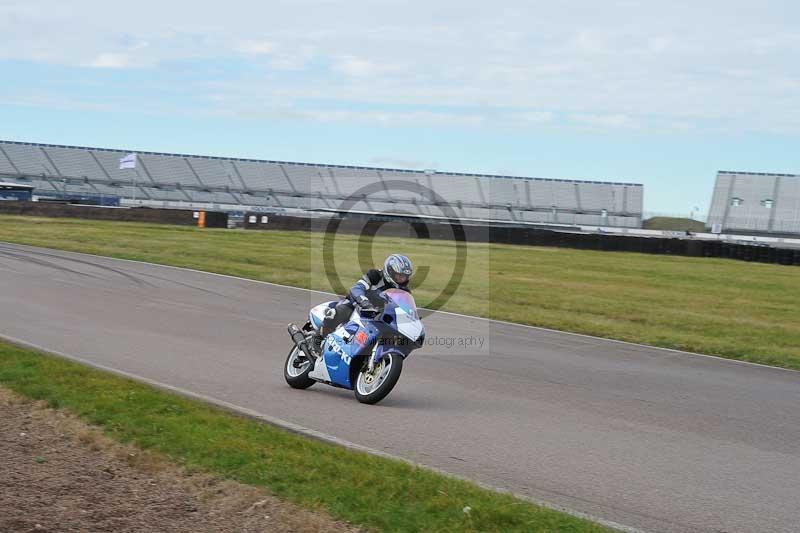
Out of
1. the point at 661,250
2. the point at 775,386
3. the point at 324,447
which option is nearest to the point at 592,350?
the point at 775,386

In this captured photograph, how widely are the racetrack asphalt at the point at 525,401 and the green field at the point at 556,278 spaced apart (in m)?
2.17

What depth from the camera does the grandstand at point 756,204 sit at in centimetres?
6069

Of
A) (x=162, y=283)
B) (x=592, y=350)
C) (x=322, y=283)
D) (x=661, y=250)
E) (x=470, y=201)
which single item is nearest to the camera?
(x=592, y=350)

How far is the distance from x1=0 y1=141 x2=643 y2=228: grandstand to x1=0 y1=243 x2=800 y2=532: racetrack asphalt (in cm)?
4952

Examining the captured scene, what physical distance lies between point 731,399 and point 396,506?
6.49m

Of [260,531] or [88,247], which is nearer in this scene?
[260,531]

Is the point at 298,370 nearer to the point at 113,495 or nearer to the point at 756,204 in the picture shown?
the point at 113,495

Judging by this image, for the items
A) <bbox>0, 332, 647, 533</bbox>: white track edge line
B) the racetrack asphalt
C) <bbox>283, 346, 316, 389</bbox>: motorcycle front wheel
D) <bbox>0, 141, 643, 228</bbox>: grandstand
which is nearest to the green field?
the racetrack asphalt

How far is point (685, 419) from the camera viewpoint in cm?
966

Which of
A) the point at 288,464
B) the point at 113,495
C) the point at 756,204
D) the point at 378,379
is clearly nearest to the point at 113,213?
the point at 756,204

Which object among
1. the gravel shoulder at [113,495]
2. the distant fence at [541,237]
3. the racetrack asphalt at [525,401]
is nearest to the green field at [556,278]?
the distant fence at [541,237]

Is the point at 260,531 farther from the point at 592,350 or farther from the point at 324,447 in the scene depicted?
the point at 592,350

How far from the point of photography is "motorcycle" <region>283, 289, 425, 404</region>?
9.47m

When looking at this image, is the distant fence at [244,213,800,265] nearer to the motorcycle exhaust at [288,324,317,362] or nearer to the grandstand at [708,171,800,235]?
the grandstand at [708,171,800,235]
